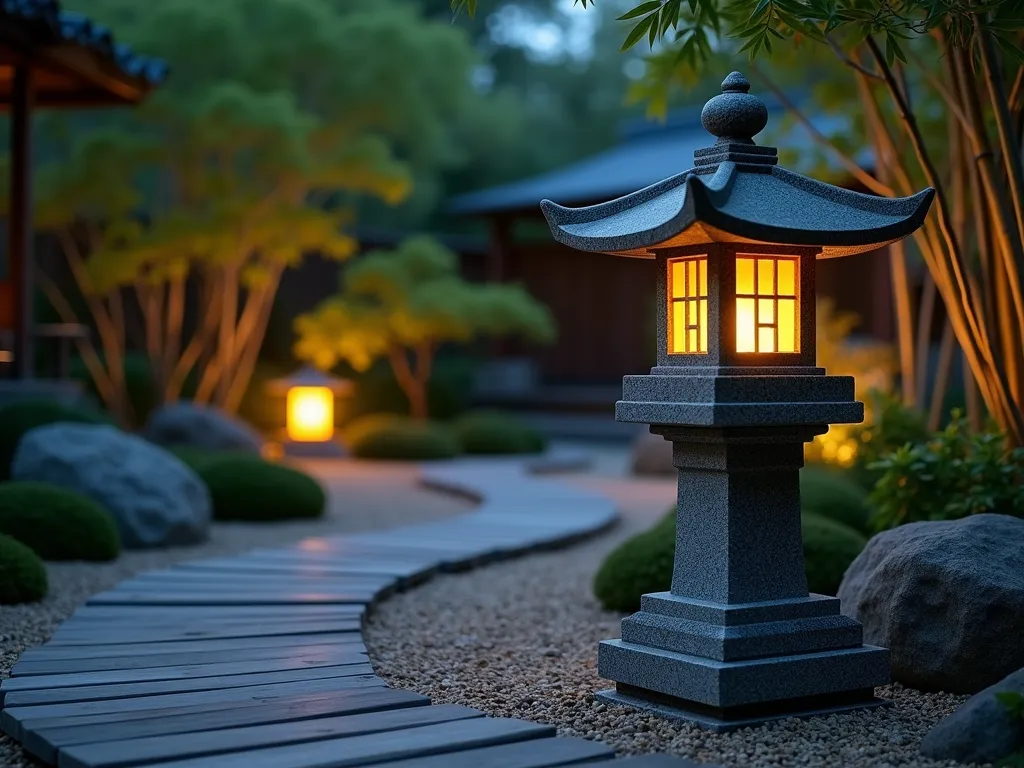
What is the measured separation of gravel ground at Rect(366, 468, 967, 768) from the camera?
370 cm

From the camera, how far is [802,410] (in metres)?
4.06

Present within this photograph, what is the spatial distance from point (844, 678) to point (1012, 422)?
1546 millimetres

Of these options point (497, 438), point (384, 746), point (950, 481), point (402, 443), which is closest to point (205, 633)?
point (384, 746)

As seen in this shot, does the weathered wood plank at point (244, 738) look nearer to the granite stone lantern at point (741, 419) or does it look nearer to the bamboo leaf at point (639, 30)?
the granite stone lantern at point (741, 419)

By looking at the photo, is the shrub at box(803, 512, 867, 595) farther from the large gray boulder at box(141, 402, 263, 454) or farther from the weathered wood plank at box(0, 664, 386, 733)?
the large gray boulder at box(141, 402, 263, 454)

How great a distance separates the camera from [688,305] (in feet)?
13.6

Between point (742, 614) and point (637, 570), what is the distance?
6.33 feet

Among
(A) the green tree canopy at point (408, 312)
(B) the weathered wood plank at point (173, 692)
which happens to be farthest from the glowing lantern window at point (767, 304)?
(A) the green tree canopy at point (408, 312)

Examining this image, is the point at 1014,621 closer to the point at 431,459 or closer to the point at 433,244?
the point at 431,459

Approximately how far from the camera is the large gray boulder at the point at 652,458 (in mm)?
13053

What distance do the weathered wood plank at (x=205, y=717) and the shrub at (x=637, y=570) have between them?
2.12 meters

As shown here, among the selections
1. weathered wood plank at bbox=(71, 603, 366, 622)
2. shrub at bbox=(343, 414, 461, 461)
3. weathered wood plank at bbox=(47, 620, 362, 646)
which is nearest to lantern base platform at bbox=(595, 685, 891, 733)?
weathered wood plank at bbox=(47, 620, 362, 646)

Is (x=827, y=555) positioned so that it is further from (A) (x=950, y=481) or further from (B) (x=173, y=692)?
(B) (x=173, y=692)

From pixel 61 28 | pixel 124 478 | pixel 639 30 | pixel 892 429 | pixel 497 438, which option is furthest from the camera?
pixel 497 438
